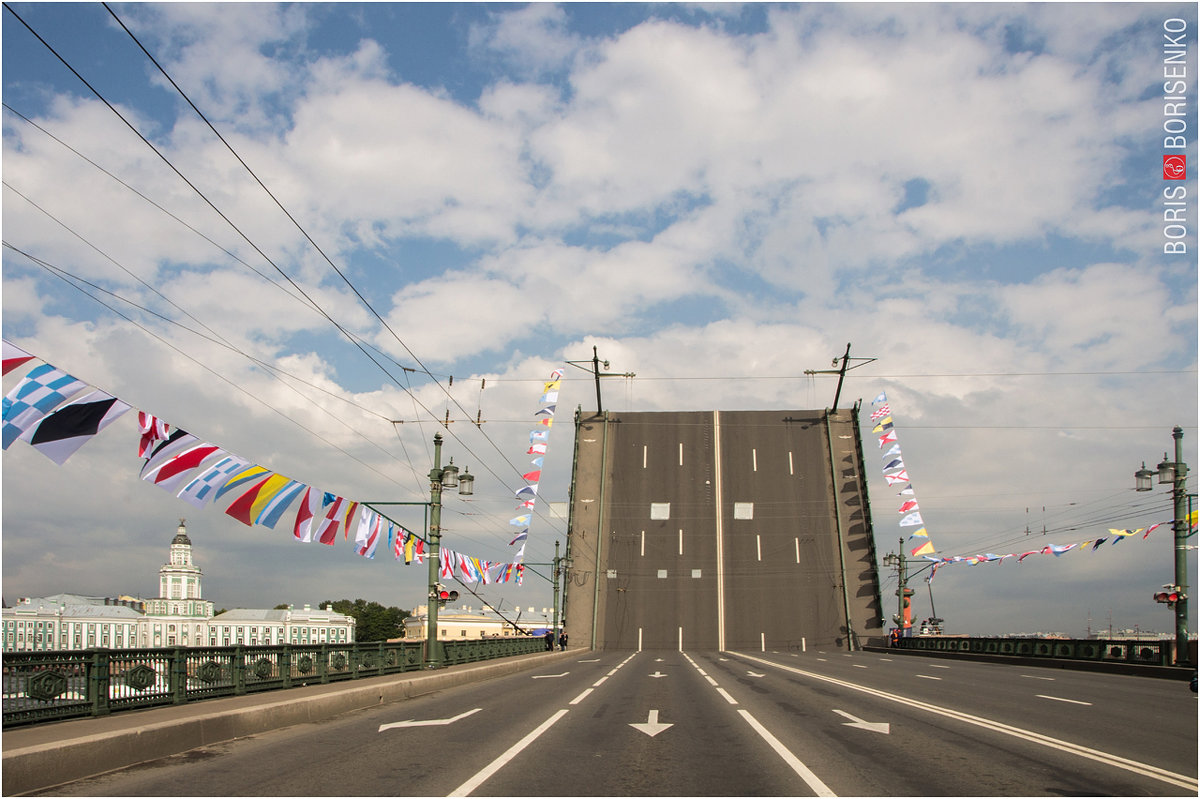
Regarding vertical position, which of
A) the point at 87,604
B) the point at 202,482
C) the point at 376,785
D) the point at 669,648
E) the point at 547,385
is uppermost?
the point at 547,385

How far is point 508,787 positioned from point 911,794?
9.95ft

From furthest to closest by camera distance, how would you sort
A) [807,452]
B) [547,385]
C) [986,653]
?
[807,452]
[547,385]
[986,653]

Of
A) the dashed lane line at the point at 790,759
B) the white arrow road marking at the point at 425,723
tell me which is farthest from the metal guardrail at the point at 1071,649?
the white arrow road marking at the point at 425,723

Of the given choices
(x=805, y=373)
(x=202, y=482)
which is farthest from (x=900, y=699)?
(x=805, y=373)

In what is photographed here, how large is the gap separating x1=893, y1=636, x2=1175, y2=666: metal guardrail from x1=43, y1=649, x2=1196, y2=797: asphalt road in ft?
34.1

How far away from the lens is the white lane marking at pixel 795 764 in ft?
21.9

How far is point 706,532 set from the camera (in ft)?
149

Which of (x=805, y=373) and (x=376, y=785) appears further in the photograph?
(x=805, y=373)

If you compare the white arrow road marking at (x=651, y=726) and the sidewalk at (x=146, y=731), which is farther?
the white arrow road marking at (x=651, y=726)

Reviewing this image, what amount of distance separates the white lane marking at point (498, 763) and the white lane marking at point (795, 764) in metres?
2.54

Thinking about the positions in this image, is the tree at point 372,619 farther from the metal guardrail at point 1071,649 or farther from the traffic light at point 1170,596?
the traffic light at point 1170,596

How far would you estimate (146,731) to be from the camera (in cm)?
862

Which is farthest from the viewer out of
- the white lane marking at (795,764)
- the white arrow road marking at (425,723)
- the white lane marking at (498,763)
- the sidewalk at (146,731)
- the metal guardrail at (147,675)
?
the white arrow road marking at (425,723)

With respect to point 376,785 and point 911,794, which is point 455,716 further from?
point 911,794
